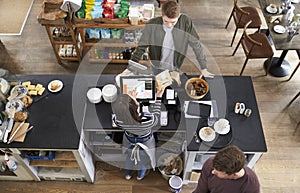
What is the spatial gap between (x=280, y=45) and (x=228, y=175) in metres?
2.39

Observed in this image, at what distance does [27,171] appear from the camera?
360 cm

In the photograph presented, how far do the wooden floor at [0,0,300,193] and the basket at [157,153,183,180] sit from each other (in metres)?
0.19

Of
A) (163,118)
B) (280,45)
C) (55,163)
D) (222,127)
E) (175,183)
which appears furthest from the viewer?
(280,45)

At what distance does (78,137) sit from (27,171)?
3.16 ft

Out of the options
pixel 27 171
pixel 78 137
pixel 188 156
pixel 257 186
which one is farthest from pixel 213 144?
Answer: pixel 27 171

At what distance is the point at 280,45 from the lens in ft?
13.4

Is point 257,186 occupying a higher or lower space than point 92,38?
higher

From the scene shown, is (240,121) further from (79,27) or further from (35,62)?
(35,62)

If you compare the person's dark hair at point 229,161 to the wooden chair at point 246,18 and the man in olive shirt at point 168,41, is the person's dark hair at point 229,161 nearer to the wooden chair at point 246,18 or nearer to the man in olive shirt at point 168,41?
the man in olive shirt at point 168,41

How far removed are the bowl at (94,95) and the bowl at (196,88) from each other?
0.89 m

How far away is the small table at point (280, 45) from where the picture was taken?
4078 mm

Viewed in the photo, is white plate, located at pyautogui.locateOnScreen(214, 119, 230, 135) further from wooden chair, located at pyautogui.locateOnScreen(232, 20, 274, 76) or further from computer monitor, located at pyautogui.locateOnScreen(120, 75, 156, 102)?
wooden chair, located at pyautogui.locateOnScreen(232, 20, 274, 76)

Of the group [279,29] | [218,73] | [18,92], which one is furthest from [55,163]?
[279,29]

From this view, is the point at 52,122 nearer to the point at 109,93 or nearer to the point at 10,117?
the point at 10,117
